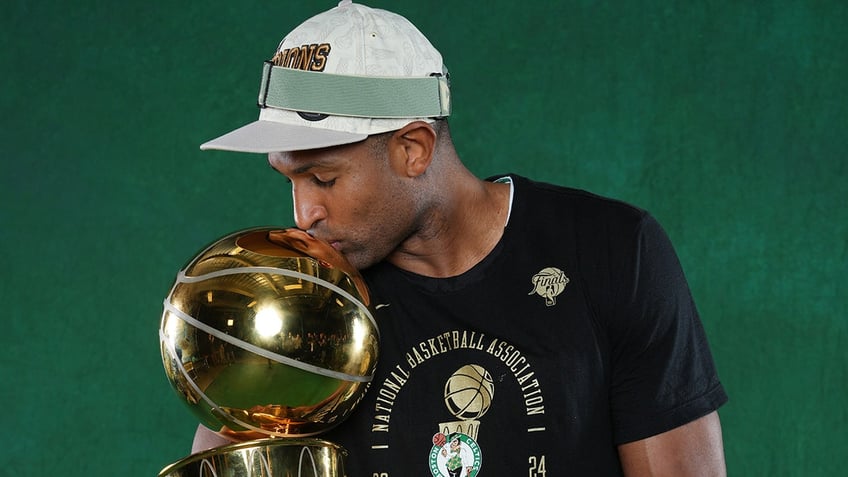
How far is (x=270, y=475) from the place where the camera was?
99cm

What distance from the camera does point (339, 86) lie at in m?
1.13

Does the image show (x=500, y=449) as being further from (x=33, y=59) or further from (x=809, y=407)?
(x=33, y=59)

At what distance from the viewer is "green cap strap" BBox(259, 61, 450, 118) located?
1.13m

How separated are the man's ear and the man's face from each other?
12 millimetres

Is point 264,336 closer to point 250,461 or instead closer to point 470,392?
point 250,461

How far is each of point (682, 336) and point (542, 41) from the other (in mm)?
1099

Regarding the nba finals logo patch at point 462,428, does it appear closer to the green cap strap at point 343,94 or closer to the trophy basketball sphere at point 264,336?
the trophy basketball sphere at point 264,336

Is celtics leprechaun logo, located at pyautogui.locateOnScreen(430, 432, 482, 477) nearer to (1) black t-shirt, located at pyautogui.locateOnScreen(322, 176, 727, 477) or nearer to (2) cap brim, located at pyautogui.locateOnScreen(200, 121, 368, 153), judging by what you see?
(1) black t-shirt, located at pyautogui.locateOnScreen(322, 176, 727, 477)

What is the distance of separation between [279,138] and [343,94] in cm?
8

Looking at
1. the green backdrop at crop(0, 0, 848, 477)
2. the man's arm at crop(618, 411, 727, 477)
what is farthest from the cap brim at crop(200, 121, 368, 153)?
the green backdrop at crop(0, 0, 848, 477)

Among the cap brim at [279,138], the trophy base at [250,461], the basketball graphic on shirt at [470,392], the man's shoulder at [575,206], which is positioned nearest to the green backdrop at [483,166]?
the man's shoulder at [575,206]

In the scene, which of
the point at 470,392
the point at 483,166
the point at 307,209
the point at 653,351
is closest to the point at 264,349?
the point at 307,209

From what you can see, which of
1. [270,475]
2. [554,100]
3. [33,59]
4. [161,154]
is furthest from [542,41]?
[270,475]

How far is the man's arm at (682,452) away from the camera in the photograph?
4.02 feet
